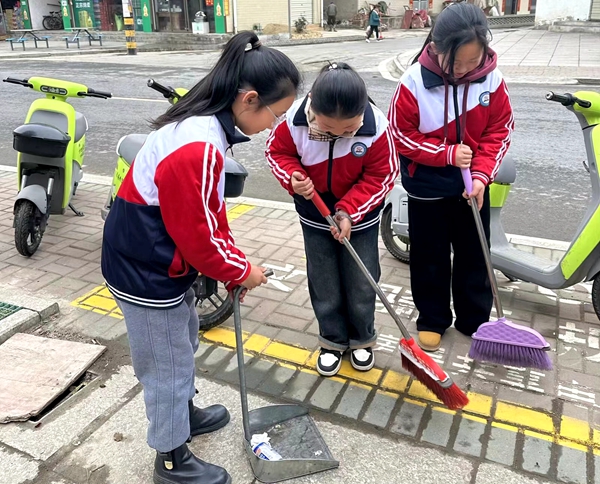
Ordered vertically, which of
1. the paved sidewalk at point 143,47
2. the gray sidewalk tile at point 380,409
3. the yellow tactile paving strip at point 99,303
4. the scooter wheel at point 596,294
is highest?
the paved sidewalk at point 143,47

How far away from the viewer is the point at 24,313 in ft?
11.2

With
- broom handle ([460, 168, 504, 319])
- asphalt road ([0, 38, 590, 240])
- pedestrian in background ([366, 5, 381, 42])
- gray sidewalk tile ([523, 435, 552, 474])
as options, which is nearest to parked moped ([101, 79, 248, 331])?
asphalt road ([0, 38, 590, 240])

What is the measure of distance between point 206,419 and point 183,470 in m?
0.34

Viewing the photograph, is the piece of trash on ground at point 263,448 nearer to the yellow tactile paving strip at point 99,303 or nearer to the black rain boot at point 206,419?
the black rain boot at point 206,419

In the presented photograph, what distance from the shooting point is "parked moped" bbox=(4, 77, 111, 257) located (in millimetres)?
4152

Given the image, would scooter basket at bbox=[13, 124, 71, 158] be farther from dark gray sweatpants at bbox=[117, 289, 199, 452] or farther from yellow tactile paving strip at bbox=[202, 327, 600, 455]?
dark gray sweatpants at bbox=[117, 289, 199, 452]

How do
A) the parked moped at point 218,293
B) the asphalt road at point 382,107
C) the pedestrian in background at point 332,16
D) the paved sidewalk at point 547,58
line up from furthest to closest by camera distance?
the pedestrian in background at point 332,16
the paved sidewalk at point 547,58
the asphalt road at point 382,107
the parked moped at point 218,293

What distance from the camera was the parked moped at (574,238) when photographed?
121 inches

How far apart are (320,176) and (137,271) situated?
101 centimetres

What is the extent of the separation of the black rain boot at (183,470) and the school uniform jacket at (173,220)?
0.63 metres

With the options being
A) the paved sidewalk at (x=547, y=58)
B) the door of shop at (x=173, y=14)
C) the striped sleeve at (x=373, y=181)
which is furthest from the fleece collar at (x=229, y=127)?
the door of shop at (x=173, y=14)

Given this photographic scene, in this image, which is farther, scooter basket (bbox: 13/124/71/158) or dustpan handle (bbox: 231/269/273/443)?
scooter basket (bbox: 13/124/71/158)

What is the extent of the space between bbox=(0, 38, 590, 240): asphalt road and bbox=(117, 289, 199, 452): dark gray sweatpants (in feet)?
3.44

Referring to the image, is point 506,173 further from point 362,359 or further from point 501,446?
point 501,446
